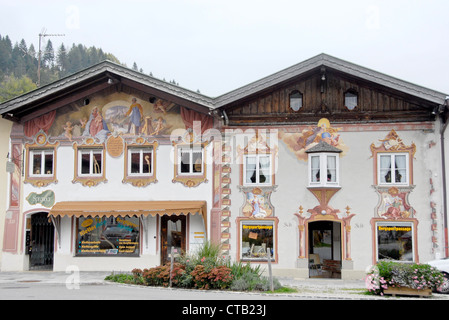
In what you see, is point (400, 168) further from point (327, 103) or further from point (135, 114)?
point (135, 114)

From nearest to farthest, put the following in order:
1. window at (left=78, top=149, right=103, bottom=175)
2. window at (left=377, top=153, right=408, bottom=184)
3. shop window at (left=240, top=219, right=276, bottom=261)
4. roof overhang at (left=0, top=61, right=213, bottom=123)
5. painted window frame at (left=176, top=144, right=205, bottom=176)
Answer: window at (left=377, top=153, right=408, bottom=184) → shop window at (left=240, top=219, right=276, bottom=261) → roof overhang at (left=0, top=61, right=213, bottom=123) → painted window frame at (left=176, top=144, right=205, bottom=176) → window at (left=78, top=149, right=103, bottom=175)

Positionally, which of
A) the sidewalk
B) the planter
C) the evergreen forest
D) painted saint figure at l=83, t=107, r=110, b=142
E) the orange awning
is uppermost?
the evergreen forest

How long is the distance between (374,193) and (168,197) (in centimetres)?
823

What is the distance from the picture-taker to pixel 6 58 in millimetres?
119688

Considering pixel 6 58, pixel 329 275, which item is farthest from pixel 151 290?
pixel 6 58

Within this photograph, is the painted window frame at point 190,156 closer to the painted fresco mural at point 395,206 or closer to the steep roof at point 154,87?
the steep roof at point 154,87

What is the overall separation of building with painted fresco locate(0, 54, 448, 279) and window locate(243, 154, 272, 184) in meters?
0.05

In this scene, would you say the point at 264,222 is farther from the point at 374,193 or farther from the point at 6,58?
the point at 6,58

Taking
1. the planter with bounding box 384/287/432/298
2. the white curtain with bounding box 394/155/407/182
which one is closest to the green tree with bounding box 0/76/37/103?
the white curtain with bounding box 394/155/407/182

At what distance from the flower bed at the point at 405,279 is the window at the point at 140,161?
36.2 feet

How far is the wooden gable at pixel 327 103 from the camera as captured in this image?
2255 cm

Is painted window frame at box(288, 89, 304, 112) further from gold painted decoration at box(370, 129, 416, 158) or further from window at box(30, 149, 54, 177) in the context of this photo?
window at box(30, 149, 54, 177)

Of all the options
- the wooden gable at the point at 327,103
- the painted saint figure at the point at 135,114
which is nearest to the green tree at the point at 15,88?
the painted saint figure at the point at 135,114

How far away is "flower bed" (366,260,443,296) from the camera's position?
16.0 m
